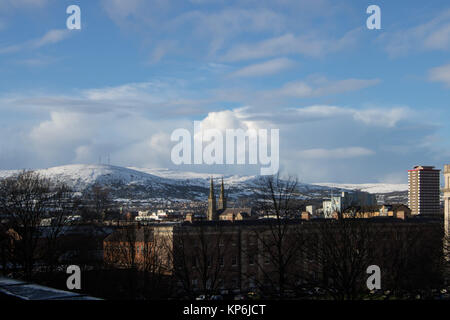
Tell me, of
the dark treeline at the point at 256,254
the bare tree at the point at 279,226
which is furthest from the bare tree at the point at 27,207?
the bare tree at the point at 279,226

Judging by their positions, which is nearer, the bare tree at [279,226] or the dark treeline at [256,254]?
the bare tree at [279,226]

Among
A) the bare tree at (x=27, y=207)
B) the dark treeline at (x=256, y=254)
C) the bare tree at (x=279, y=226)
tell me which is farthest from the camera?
the bare tree at (x=27, y=207)

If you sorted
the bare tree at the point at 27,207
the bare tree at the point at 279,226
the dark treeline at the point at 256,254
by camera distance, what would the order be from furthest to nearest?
1. the bare tree at the point at 27,207
2. the dark treeline at the point at 256,254
3. the bare tree at the point at 279,226

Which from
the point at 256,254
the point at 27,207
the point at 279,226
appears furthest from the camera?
the point at 256,254

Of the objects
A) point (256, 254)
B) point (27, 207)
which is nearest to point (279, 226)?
point (256, 254)

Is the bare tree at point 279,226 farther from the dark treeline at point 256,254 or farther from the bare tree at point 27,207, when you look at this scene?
the bare tree at point 27,207

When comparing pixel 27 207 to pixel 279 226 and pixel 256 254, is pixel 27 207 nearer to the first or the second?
pixel 256 254

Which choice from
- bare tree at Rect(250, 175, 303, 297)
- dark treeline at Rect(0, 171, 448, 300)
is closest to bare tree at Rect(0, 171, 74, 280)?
dark treeline at Rect(0, 171, 448, 300)

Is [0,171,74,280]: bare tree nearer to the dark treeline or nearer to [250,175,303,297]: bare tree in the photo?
the dark treeline

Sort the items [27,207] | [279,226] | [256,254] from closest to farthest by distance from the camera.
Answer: [279,226]
[27,207]
[256,254]
